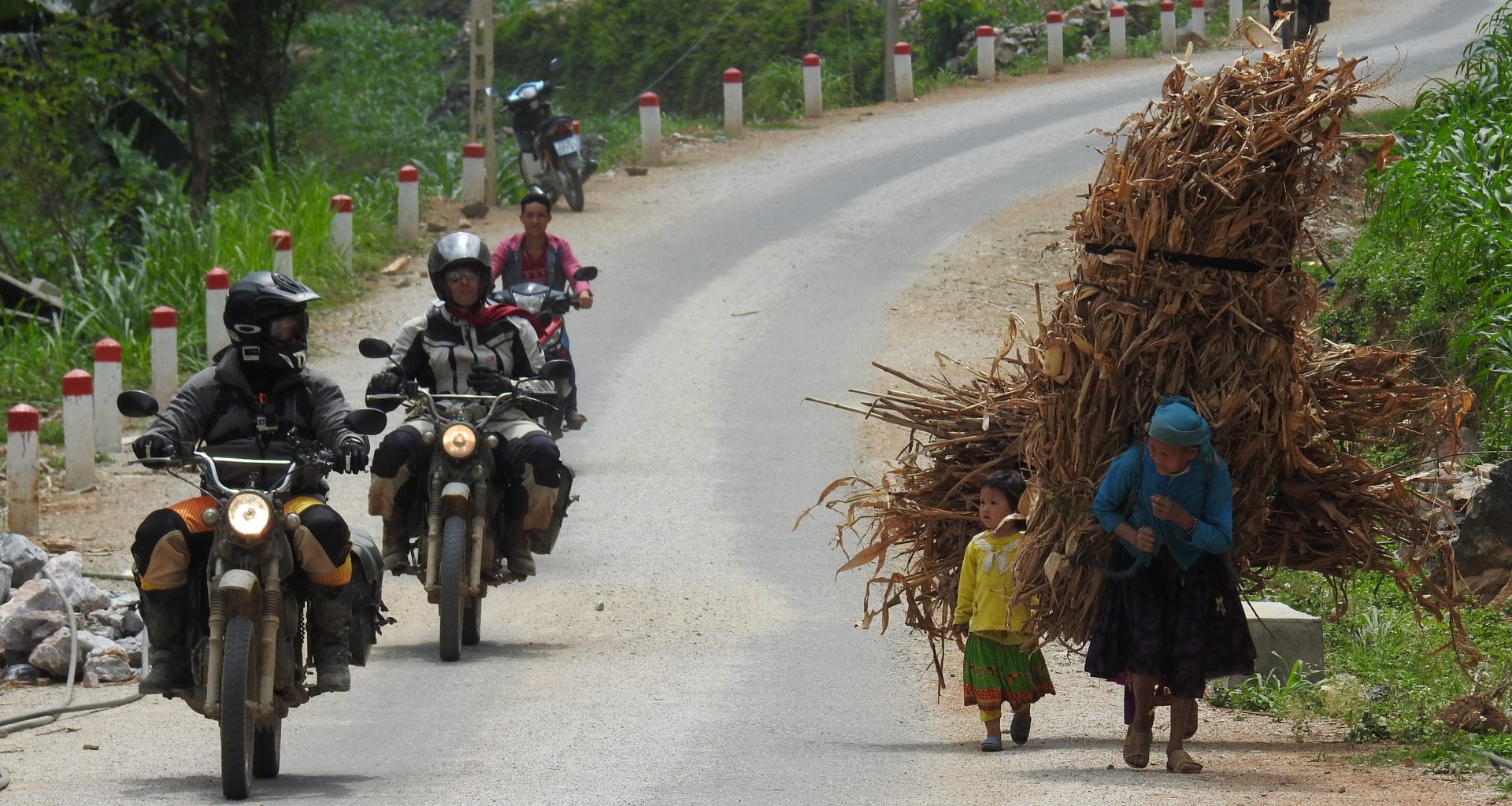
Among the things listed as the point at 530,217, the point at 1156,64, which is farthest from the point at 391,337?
the point at 1156,64

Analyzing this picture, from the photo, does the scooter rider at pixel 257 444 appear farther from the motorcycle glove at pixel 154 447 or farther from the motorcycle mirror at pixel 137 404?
the motorcycle mirror at pixel 137 404

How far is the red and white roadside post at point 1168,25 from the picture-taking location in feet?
91.2

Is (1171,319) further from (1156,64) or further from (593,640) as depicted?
(1156,64)

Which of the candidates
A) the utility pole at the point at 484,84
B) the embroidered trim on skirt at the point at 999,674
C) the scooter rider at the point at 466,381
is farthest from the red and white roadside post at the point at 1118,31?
the embroidered trim on skirt at the point at 999,674

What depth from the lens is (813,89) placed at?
2584 cm

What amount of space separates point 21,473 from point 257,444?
17.5ft

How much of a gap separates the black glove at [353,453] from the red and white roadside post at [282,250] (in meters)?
9.62

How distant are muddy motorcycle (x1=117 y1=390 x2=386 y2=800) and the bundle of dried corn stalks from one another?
241 cm

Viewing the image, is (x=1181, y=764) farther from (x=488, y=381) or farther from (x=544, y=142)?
(x=544, y=142)

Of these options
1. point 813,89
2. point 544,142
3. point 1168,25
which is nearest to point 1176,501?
point 544,142

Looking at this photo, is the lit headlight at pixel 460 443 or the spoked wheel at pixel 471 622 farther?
the spoked wheel at pixel 471 622

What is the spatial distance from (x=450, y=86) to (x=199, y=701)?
116 ft

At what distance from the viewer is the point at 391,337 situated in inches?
626

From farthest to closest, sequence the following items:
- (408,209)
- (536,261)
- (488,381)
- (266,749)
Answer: (408,209) → (536,261) → (488,381) → (266,749)
